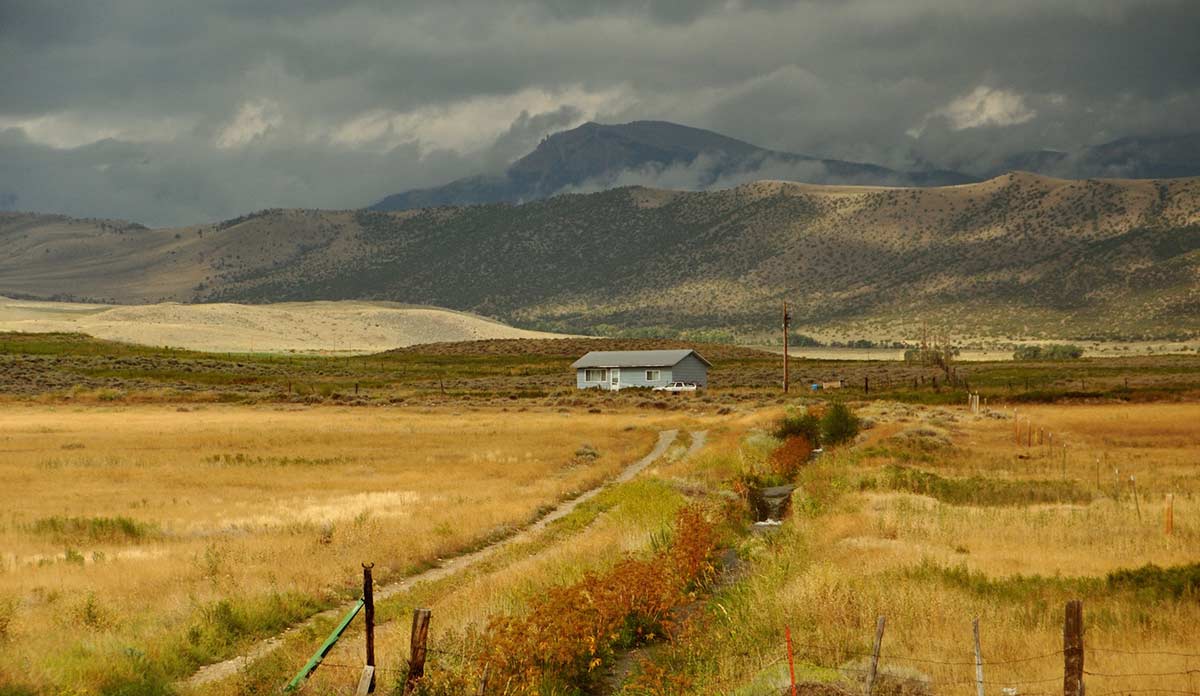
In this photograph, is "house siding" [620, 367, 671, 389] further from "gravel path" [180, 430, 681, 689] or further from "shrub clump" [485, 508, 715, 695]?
"shrub clump" [485, 508, 715, 695]

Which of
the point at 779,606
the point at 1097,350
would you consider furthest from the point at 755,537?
the point at 1097,350

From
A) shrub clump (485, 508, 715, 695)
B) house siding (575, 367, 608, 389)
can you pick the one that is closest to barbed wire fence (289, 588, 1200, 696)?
shrub clump (485, 508, 715, 695)

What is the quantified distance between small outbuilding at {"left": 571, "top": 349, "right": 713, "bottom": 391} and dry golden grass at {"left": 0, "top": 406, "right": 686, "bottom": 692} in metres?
46.0

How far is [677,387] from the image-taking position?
10838 centimetres

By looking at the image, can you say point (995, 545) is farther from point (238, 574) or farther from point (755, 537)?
point (238, 574)

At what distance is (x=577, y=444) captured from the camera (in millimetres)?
54375

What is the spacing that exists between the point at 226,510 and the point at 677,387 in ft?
260

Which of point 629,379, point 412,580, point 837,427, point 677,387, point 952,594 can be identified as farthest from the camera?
point 629,379

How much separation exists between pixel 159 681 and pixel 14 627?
10.7 feet

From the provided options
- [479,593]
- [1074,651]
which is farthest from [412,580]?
[1074,651]

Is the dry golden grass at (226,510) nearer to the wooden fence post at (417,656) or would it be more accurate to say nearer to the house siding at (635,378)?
the wooden fence post at (417,656)

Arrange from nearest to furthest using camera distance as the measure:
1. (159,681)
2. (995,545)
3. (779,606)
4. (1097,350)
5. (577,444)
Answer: (159,681) < (779,606) < (995,545) < (577,444) < (1097,350)

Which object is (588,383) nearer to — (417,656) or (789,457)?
(789,457)

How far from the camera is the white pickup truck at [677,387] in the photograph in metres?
106
